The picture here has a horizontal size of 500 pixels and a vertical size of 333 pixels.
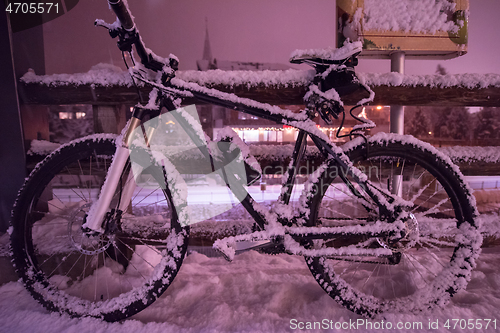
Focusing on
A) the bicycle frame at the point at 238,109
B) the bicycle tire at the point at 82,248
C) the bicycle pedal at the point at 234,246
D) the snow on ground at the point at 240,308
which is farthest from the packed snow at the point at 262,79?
the snow on ground at the point at 240,308

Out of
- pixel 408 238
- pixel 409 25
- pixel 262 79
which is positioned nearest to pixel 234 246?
pixel 408 238

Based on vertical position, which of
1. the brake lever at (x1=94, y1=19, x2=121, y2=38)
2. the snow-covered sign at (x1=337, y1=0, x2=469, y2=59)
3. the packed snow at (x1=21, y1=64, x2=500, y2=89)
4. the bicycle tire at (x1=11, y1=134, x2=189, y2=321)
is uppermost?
the snow-covered sign at (x1=337, y1=0, x2=469, y2=59)

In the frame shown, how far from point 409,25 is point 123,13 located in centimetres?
233

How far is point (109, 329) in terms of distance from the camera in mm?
1271

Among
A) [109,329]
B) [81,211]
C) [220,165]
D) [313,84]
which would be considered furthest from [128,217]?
[313,84]

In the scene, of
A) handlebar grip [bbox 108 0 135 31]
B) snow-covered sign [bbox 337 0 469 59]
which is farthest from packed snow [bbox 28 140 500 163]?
handlebar grip [bbox 108 0 135 31]

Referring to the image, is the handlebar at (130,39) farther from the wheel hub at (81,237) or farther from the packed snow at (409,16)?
the packed snow at (409,16)

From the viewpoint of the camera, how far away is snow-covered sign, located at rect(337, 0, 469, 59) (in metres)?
2.01

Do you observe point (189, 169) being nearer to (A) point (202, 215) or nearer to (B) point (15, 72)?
(A) point (202, 215)

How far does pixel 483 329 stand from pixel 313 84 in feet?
5.52

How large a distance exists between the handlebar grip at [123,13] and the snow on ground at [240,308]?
5.32 feet

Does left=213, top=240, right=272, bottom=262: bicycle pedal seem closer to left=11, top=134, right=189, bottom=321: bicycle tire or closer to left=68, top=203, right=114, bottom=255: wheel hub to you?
left=11, top=134, right=189, bottom=321: bicycle tire

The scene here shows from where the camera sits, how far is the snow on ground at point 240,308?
1.28 metres

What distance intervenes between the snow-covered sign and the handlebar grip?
1.80 m
